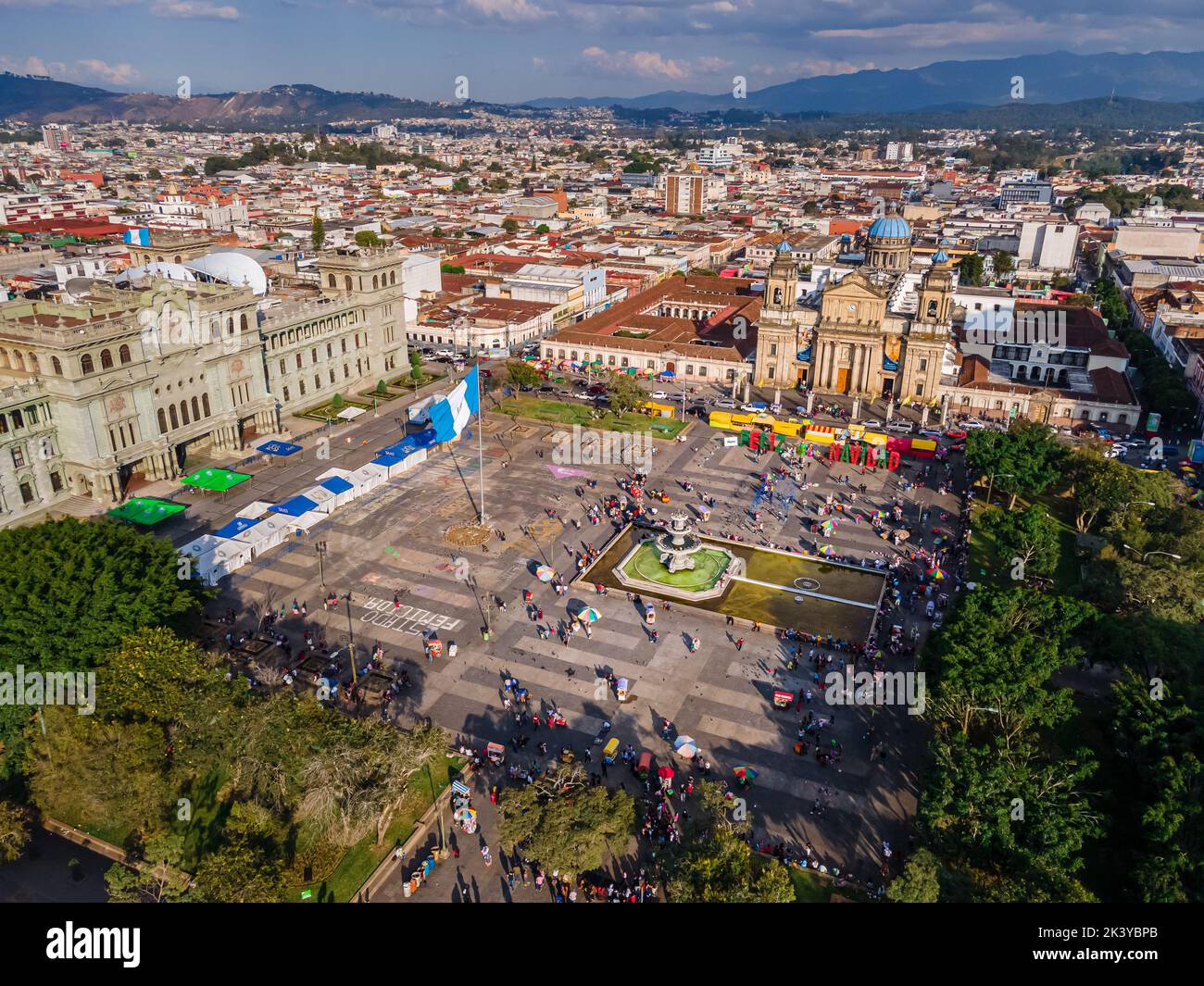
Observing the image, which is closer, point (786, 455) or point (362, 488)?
point (362, 488)

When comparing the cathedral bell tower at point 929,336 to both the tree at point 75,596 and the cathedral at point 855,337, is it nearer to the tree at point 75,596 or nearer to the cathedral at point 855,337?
the cathedral at point 855,337

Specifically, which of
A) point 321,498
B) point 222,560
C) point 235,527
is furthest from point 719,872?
point 321,498

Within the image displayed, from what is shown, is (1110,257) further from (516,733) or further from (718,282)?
(516,733)

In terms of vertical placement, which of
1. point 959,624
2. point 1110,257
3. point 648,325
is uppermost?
point 1110,257

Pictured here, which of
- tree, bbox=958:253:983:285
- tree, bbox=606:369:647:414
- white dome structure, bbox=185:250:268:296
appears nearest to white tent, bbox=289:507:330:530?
white dome structure, bbox=185:250:268:296

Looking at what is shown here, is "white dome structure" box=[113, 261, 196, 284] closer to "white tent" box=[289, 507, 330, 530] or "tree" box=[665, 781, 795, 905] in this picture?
"white tent" box=[289, 507, 330, 530]

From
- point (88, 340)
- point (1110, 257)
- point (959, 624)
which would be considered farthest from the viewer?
point (1110, 257)

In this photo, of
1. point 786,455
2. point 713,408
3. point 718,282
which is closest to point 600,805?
point 786,455

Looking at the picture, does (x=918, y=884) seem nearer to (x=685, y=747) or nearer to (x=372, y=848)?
(x=685, y=747)
